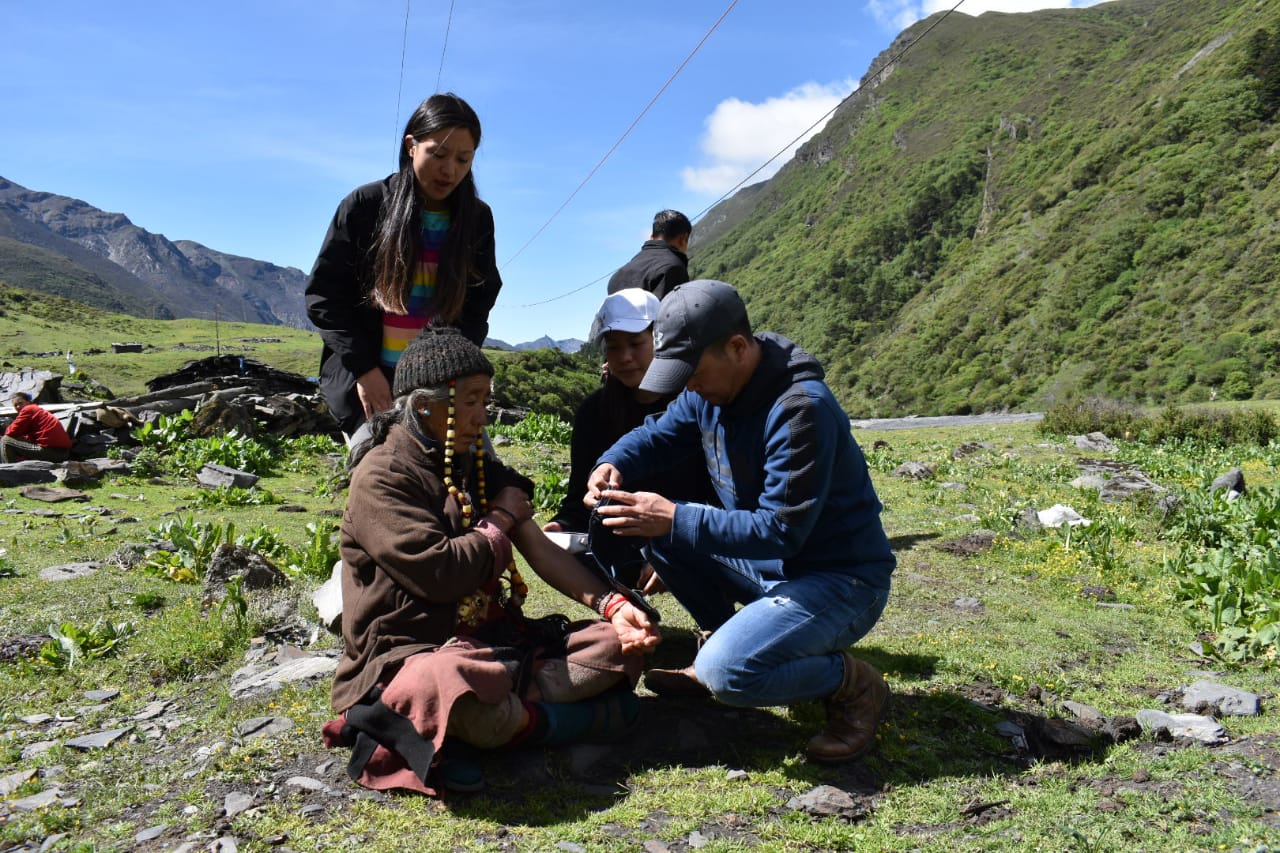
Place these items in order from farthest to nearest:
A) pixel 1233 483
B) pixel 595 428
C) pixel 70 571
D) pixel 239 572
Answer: pixel 1233 483
pixel 70 571
pixel 239 572
pixel 595 428

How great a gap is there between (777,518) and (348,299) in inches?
95.3

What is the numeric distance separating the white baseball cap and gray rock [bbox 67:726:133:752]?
2907 mm

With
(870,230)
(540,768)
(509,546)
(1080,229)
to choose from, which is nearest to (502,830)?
(540,768)

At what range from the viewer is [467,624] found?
3.54 metres

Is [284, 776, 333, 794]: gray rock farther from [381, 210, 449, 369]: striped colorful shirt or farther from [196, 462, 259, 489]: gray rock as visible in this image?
Answer: [196, 462, 259, 489]: gray rock

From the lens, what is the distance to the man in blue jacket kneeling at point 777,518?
10.8 ft

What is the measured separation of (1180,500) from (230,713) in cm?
846

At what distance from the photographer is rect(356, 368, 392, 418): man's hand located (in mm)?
4207

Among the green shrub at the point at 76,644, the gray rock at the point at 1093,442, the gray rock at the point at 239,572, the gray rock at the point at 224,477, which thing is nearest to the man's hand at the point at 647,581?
the gray rock at the point at 239,572

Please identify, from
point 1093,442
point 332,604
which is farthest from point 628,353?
point 1093,442

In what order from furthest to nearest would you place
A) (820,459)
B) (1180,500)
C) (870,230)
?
(870,230) < (1180,500) < (820,459)

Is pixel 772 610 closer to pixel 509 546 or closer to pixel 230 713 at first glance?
pixel 509 546

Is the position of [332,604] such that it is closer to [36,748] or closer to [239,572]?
[239,572]

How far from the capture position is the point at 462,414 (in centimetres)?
352
